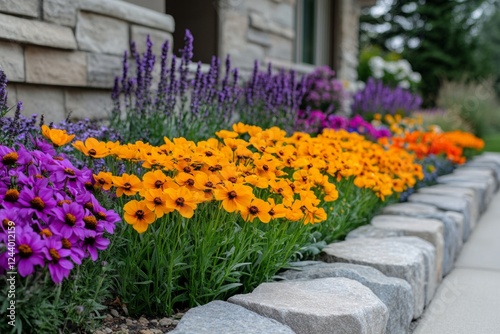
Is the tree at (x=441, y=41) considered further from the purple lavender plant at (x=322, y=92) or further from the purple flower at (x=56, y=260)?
the purple flower at (x=56, y=260)

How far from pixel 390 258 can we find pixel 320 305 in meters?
0.81

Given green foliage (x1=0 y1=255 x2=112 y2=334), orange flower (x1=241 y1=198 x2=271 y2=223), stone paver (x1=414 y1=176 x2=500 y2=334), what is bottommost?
stone paver (x1=414 y1=176 x2=500 y2=334)

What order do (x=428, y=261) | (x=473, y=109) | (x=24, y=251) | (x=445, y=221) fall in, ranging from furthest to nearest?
(x=473, y=109), (x=445, y=221), (x=428, y=261), (x=24, y=251)

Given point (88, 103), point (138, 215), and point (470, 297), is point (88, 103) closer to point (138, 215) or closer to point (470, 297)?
point (138, 215)

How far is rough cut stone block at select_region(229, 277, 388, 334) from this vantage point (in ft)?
5.93

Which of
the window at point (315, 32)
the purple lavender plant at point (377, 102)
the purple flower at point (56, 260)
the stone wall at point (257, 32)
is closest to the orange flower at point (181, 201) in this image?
the purple flower at point (56, 260)

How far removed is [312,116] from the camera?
5.30m

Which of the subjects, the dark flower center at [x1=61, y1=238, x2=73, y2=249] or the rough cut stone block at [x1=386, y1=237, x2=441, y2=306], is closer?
the dark flower center at [x1=61, y1=238, x2=73, y2=249]

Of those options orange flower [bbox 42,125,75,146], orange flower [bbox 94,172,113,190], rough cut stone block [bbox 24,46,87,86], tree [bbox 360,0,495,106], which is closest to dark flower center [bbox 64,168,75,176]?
orange flower [bbox 94,172,113,190]

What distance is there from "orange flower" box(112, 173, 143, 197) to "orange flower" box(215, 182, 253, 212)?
0.26m

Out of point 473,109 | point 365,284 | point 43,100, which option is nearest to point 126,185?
point 365,284

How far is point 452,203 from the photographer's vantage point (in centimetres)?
412

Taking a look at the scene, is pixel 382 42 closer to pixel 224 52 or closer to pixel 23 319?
pixel 224 52

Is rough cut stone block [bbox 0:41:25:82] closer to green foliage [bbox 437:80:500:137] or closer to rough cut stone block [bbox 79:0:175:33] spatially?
rough cut stone block [bbox 79:0:175:33]
